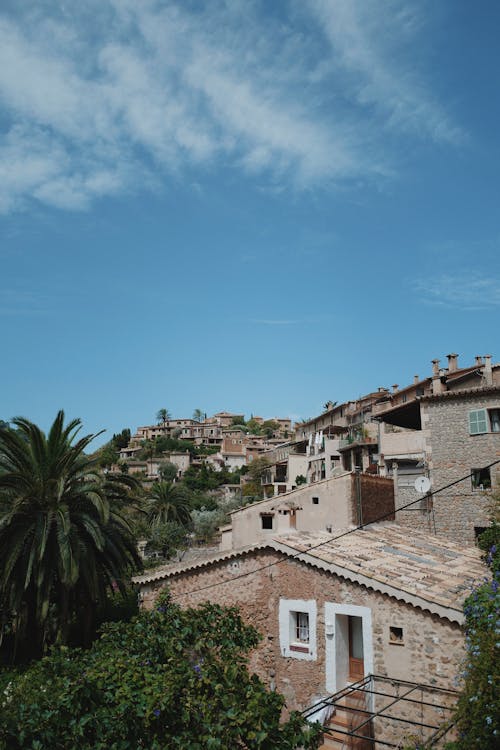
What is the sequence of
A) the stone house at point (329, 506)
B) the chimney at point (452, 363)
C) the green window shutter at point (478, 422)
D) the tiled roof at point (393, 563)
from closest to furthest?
the tiled roof at point (393, 563)
the green window shutter at point (478, 422)
the stone house at point (329, 506)
the chimney at point (452, 363)

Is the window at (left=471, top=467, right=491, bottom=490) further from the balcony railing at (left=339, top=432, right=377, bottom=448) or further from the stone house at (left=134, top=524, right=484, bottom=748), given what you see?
the balcony railing at (left=339, top=432, right=377, bottom=448)

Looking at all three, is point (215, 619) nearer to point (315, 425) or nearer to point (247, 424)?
point (315, 425)

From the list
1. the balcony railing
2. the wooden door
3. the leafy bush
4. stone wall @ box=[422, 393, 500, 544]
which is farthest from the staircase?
the balcony railing

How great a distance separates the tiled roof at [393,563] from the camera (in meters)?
12.9

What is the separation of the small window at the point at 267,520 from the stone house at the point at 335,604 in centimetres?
695

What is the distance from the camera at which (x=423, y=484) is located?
2292 cm

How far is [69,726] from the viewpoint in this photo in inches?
265

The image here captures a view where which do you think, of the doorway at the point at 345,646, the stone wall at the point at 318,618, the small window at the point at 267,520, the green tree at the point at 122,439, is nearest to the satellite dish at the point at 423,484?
the small window at the point at 267,520

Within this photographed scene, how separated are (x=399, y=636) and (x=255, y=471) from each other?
75.4m

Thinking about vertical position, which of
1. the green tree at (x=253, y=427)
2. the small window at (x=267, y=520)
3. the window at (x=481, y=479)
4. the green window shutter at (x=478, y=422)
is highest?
the green tree at (x=253, y=427)

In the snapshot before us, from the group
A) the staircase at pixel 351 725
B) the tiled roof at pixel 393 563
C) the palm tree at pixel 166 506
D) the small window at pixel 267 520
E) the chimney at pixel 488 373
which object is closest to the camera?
the tiled roof at pixel 393 563

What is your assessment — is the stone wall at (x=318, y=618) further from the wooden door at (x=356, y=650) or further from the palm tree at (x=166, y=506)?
the palm tree at (x=166, y=506)

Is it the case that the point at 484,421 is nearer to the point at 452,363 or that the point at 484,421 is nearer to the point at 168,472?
the point at 452,363

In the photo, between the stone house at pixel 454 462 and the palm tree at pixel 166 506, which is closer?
the stone house at pixel 454 462
